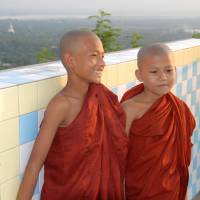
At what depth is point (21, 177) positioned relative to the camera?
150 cm

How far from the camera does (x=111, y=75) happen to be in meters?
1.92

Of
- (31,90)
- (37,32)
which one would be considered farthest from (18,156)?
(37,32)

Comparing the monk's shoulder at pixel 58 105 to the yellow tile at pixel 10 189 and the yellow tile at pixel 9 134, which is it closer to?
the yellow tile at pixel 9 134

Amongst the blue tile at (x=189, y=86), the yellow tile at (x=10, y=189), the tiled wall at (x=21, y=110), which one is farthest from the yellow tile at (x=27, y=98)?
the blue tile at (x=189, y=86)

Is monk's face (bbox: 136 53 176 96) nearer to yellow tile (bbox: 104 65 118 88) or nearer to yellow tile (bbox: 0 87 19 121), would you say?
yellow tile (bbox: 104 65 118 88)

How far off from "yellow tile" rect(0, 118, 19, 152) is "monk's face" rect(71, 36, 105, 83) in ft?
0.83

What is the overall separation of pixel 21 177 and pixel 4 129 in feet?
0.64

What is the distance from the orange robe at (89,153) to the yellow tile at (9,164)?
11 centimetres

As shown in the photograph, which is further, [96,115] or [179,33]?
[179,33]

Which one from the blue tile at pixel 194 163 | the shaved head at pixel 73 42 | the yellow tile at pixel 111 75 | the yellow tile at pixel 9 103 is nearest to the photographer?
the yellow tile at pixel 9 103

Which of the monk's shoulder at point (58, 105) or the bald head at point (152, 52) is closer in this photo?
the monk's shoulder at point (58, 105)

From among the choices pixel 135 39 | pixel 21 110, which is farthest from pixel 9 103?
pixel 135 39

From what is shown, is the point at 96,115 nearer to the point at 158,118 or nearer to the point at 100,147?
the point at 100,147

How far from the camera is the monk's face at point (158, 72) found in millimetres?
1715
